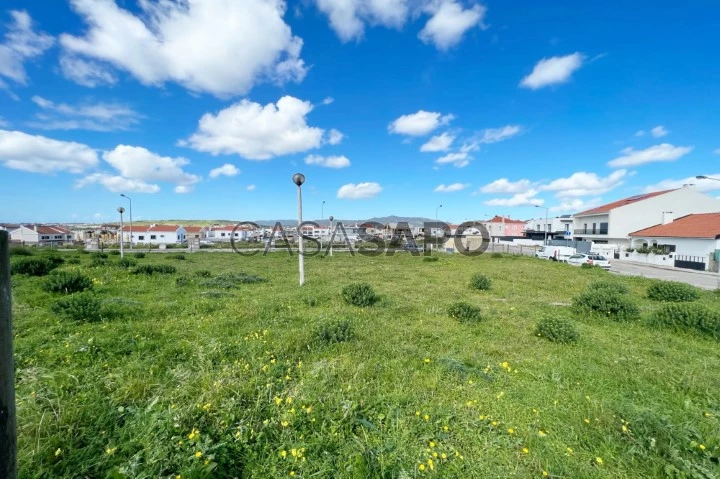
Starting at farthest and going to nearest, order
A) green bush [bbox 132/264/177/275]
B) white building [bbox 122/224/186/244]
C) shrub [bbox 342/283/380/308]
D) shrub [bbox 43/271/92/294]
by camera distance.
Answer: white building [bbox 122/224/186/244], green bush [bbox 132/264/177/275], shrub [bbox 342/283/380/308], shrub [bbox 43/271/92/294]

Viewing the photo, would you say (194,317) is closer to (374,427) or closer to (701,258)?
(374,427)

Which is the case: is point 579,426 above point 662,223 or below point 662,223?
below

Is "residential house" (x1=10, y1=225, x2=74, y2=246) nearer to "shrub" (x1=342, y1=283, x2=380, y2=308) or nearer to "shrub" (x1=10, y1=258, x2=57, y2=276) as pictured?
"shrub" (x1=10, y1=258, x2=57, y2=276)

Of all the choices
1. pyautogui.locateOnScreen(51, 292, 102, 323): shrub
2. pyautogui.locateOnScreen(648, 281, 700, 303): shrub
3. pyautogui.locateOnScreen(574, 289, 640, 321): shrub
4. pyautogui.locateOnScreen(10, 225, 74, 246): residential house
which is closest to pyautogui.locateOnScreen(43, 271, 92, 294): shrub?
pyautogui.locateOnScreen(51, 292, 102, 323): shrub

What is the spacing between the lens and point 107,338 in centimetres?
423

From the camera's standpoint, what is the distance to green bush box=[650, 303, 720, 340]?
5.50 meters

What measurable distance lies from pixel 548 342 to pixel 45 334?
27.3ft

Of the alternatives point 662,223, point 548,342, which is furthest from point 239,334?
point 662,223

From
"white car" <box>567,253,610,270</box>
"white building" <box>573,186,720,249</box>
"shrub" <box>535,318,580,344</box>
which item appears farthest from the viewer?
"white building" <box>573,186,720,249</box>

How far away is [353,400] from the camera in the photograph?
9.85ft

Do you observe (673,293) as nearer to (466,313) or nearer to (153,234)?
(466,313)

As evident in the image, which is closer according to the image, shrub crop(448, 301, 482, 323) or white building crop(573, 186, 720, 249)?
shrub crop(448, 301, 482, 323)

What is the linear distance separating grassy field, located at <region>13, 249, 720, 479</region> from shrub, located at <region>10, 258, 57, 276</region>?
20.4 feet

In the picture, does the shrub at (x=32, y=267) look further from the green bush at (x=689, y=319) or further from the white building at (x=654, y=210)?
the white building at (x=654, y=210)
